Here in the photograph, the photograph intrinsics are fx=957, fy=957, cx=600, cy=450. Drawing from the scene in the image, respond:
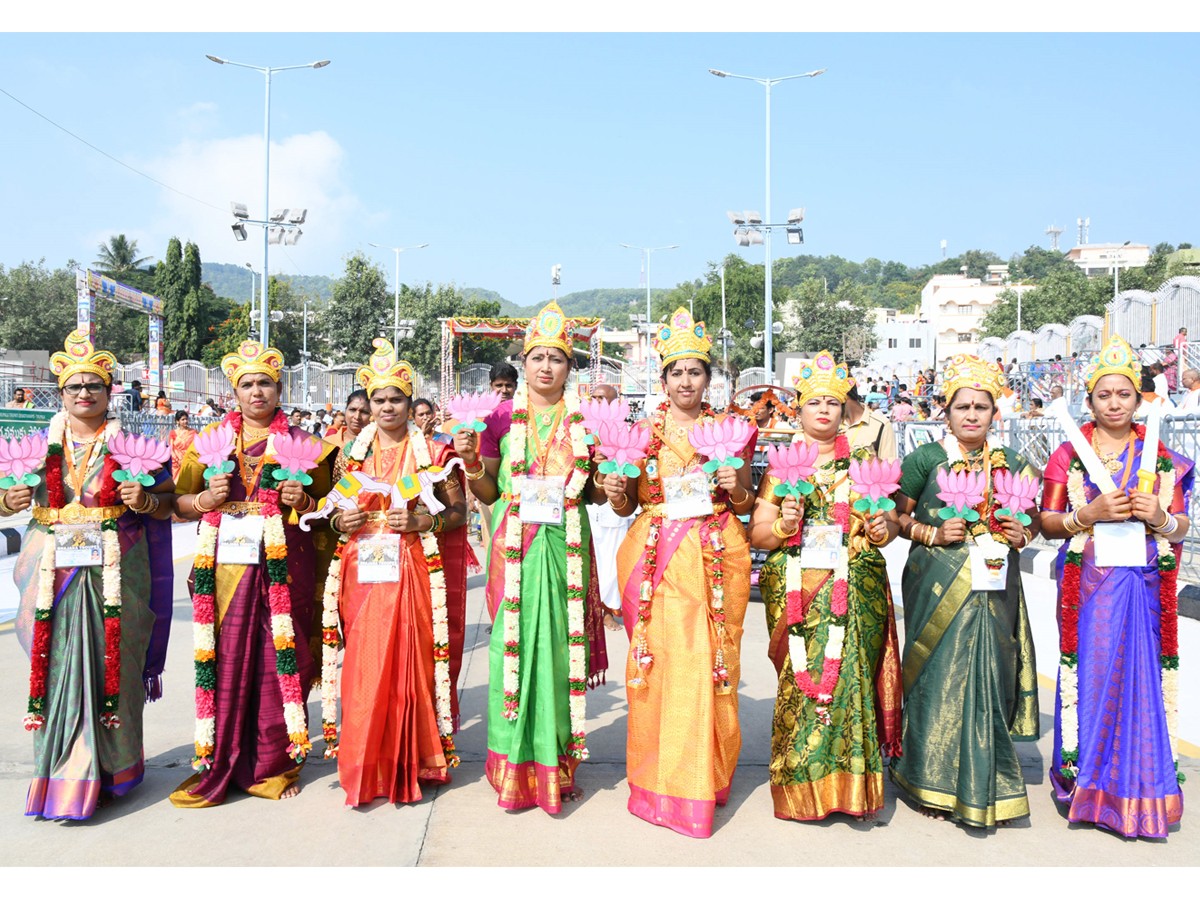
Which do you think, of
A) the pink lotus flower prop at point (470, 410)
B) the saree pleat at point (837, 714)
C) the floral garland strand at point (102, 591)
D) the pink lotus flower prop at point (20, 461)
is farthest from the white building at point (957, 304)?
the pink lotus flower prop at point (20, 461)

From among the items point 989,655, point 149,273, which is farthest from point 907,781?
point 149,273

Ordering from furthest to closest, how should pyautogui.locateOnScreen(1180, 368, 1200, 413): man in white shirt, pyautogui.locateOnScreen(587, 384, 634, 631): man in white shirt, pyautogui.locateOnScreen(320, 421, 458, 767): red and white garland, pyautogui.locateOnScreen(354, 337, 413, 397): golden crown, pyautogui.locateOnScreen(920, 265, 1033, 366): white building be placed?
pyautogui.locateOnScreen(920, 265, 1033, 366): white building
pyautogui.locateOnScreen(1180, 368, 1200, 413): man in white shirt
pyautogui.locateOnScreen(587, 384, 634, 631): man in white shirt
pyautogui.locateOnScreen(354, 337, 413, 397): golden crown
pyautogui.locateOnScreen(320, 421, 458, 767): red and white garland

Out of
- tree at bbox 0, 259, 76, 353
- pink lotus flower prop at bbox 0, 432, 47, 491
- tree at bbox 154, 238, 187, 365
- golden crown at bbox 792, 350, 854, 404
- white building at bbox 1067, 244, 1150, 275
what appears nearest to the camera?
pink lotus flower prop at bbox 0, 432, 47, 491

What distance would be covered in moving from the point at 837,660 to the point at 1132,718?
3.75 feet

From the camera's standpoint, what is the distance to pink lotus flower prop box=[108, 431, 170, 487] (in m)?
3.85

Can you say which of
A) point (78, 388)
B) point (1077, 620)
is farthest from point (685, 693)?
point (78, 388)

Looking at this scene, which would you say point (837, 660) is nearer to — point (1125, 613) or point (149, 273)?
point (1125, 613)

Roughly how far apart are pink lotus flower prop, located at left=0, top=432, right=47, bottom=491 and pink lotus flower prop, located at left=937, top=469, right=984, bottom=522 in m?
3.58

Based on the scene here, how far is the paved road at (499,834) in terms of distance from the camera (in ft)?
11.3

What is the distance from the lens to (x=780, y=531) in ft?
12.4

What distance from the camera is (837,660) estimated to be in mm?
3742

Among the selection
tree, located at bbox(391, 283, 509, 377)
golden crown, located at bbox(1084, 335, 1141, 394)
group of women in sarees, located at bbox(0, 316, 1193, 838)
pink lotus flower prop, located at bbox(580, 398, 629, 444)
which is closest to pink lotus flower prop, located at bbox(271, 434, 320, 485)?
group of women in sarees, located at bbox(0, 316, 1193, 838)

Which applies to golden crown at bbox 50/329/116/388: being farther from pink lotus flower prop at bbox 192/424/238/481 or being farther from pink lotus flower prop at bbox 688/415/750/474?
pink lotus flower prop at bbox 688/415/750/474

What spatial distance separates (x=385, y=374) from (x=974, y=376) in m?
2.46
